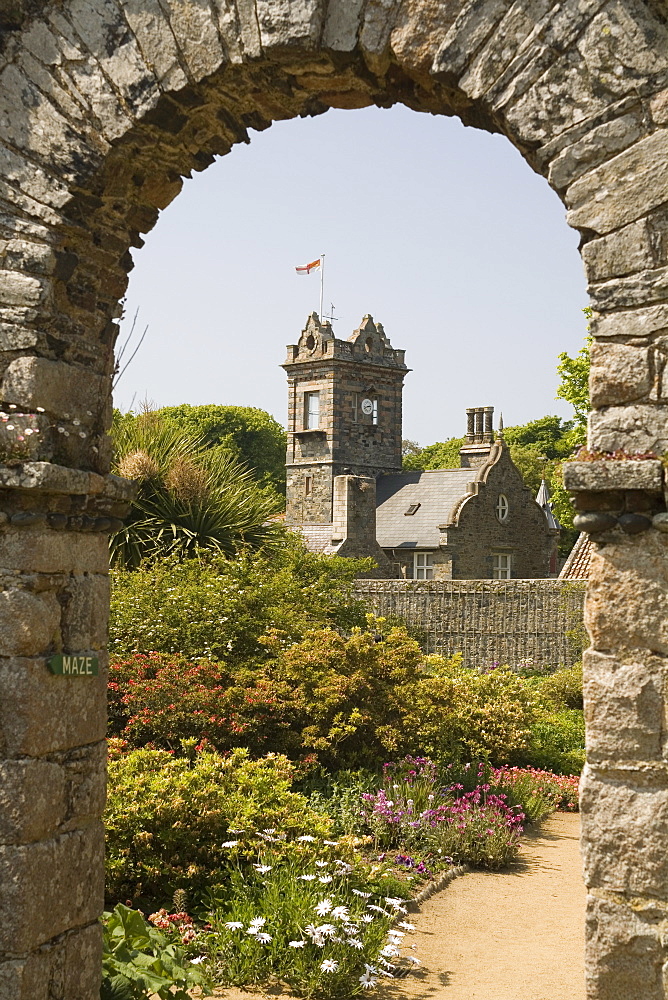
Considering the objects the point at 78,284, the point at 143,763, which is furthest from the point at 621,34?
the point at 143,763

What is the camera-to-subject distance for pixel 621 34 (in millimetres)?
3340

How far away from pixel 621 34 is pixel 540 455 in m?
46.0

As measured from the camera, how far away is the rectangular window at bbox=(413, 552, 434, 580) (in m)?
28.8

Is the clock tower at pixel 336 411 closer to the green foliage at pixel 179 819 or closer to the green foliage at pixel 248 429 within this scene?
the green foliage at pixel 248 429

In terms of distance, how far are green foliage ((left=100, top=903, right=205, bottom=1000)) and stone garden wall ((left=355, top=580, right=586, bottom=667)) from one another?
1091cm

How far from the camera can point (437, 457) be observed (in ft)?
182

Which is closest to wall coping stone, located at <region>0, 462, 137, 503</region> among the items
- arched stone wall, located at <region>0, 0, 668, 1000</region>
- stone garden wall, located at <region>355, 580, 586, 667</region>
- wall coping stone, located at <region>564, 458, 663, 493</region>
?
arched stone wall, located at <region>0, 0, 668, 1000</region>

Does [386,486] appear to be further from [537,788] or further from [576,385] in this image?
[537,788]

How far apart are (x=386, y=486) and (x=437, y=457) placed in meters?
22.1

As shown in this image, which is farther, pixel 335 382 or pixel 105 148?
pixel 335 382

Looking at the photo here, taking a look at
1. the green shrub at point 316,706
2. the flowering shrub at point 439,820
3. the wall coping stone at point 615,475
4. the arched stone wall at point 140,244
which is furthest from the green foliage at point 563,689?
the wall coping stone at point 615,475

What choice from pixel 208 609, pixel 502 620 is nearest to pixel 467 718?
pixel 208 609

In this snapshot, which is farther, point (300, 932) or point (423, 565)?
point (423, 565)

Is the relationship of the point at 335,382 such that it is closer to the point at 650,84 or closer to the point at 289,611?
the point at 289,611
